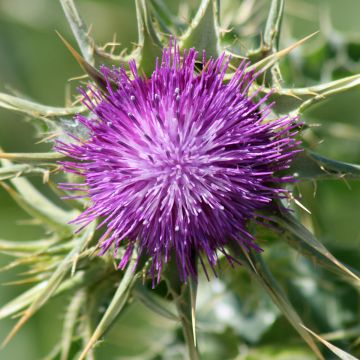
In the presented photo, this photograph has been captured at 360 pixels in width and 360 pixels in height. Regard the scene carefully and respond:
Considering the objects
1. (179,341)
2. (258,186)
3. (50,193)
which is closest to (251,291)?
(179,341)

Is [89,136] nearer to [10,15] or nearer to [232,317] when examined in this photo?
[232,317]

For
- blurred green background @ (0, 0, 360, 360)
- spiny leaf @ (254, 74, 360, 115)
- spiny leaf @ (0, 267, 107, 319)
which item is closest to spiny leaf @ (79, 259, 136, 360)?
spiny leaf @ (0, 267, 107, 319)

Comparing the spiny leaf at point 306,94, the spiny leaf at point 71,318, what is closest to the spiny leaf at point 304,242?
the spiny leaf at point 306,94

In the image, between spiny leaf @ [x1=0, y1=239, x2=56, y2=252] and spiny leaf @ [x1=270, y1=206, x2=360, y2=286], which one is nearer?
spiny leaf @ [x1=270, y1=206, x2=360, y2=286]

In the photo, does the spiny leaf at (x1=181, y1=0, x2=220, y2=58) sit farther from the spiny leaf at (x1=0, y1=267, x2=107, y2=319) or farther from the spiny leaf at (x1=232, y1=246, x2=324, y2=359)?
the spiny leaf at (x1=0, y1=267, x2=107, y2=319)

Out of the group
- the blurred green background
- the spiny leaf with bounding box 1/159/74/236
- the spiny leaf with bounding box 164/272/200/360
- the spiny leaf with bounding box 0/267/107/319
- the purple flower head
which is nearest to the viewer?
the purple flower head

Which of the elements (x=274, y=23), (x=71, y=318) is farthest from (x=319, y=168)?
(x=71, y=318)
